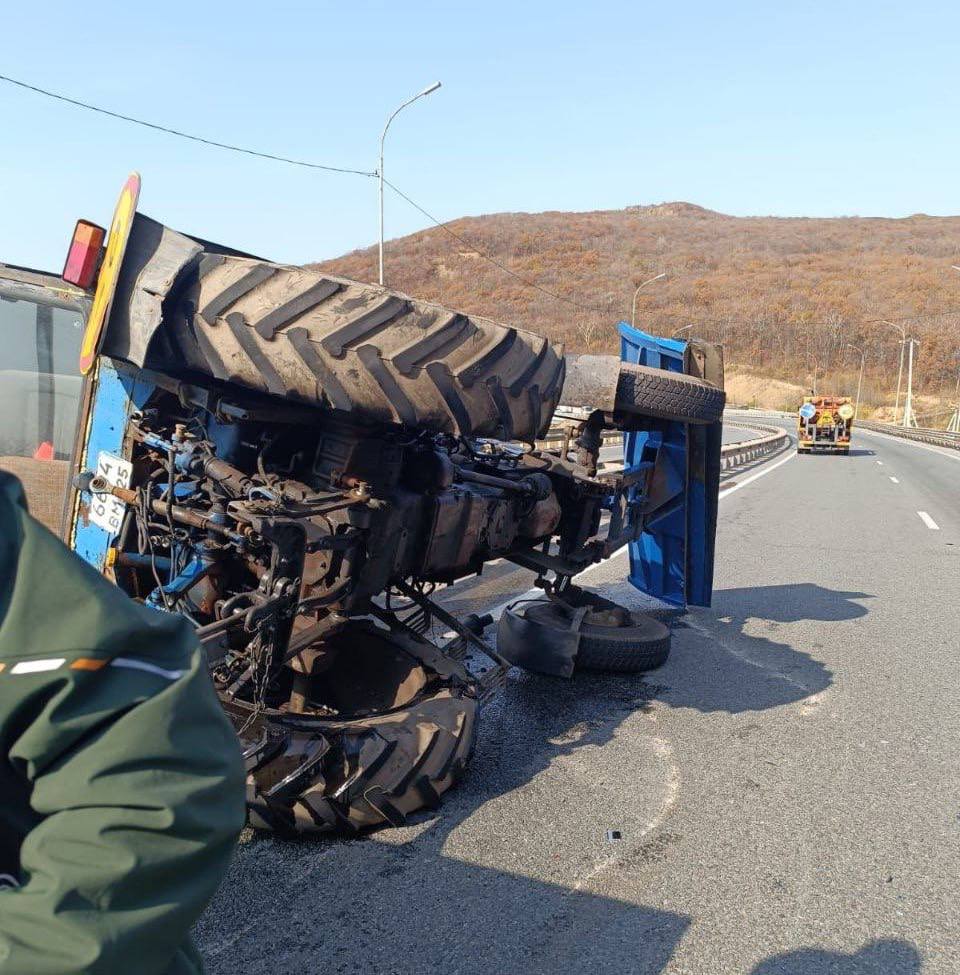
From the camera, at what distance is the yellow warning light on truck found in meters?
34.2

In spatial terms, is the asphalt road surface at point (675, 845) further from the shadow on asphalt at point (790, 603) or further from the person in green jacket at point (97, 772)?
the person in green jacket at point (97, 772)

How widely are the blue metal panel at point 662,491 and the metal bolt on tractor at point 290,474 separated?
203 cm

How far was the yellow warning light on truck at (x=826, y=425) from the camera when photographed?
34.2 meters

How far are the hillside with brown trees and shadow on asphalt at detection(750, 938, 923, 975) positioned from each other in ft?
222

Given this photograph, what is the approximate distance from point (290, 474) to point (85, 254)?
3.50 ft

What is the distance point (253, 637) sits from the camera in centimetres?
345

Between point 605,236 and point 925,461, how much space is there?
100260 millimetres

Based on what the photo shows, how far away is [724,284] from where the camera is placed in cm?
10706

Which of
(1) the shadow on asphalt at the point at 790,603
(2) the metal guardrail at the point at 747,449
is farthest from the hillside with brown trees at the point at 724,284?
(1) the shadow on asphalt at the point at 790,603

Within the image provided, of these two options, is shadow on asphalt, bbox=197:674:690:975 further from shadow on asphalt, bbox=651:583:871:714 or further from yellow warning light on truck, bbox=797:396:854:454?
yellow warning light on truck, bbox=797:396:854:454

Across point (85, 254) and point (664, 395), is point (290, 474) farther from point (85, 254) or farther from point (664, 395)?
point (664, 395)

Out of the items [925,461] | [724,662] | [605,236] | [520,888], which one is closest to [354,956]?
[520,888]

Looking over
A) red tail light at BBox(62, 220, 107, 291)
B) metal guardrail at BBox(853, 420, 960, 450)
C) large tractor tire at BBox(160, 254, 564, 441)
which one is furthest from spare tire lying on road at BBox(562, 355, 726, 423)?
metal guardrail at BBox(853, 420, 960, 450)

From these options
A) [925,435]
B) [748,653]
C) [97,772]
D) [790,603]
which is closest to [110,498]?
[97,772]
